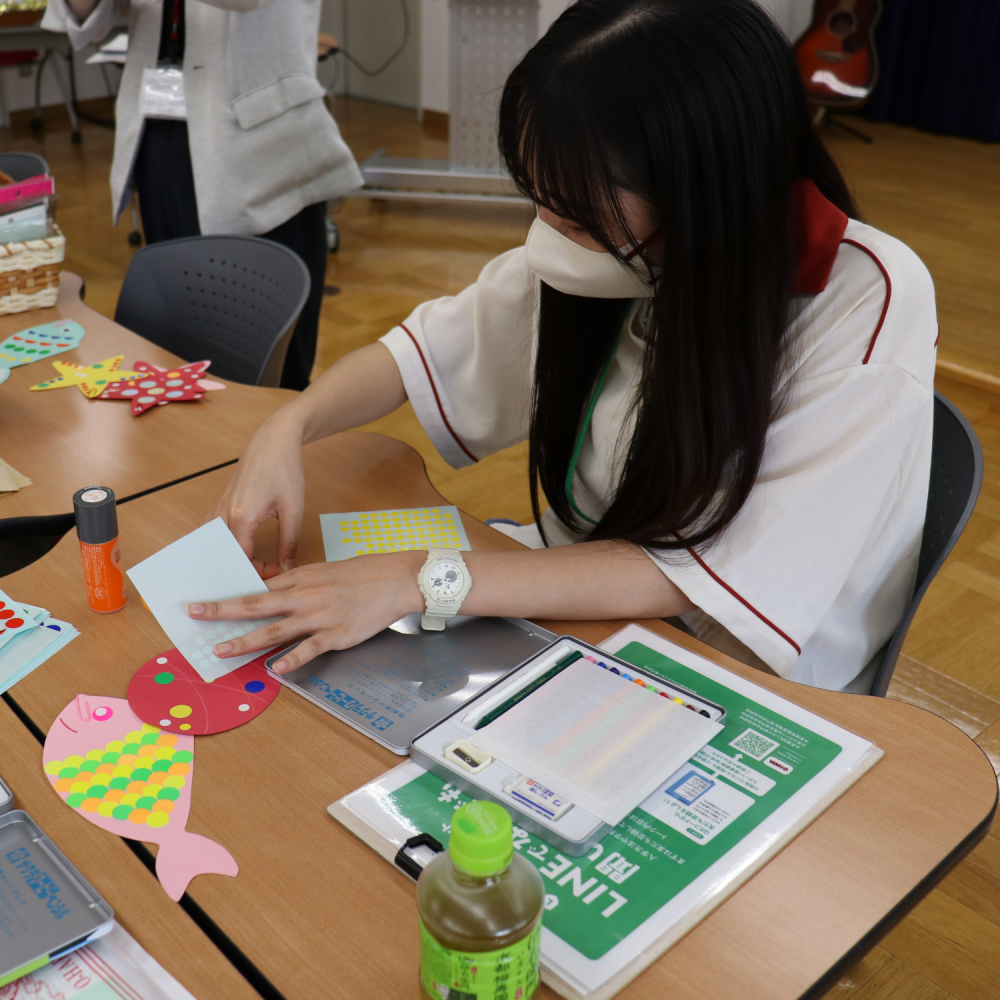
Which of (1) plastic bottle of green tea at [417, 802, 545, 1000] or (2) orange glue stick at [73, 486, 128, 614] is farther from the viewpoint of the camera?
(2) orange glue stick at [73, 486, 128, 614]

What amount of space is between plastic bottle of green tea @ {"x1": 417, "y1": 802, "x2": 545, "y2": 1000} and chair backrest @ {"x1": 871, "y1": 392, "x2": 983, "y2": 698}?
618mm

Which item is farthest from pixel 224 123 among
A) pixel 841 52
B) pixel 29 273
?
pixel 841 52

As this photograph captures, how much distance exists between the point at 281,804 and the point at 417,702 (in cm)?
→ 16

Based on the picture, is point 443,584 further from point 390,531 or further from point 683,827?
point 683,827

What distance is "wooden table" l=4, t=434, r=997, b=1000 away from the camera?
0.65 meters

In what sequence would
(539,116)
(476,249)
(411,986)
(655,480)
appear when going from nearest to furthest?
(411,986)
(539,116)
(655,480)
(476,249)

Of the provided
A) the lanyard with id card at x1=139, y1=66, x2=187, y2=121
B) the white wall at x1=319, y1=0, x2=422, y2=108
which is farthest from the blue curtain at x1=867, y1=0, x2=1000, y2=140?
the lanyard with id card at x1=139, y1=66, x2=187, y2=121

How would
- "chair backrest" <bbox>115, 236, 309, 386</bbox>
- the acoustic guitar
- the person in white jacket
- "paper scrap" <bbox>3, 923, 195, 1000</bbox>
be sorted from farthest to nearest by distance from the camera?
the acoustic guitar → the person in white jacket → "chair backrest" <bbox>115, 236, 309, 386</bbox> → "paper scrap" <bbox>3, 923, 195, 1000</bbox>

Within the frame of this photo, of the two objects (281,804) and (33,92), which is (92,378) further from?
(33,92)

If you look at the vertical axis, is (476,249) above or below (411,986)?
below

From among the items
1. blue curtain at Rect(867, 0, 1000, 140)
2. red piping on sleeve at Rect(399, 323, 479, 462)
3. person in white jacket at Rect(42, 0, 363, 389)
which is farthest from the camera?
blue curtain at Rect(867, 0, 1000, 140)

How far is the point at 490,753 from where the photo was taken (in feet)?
2.62

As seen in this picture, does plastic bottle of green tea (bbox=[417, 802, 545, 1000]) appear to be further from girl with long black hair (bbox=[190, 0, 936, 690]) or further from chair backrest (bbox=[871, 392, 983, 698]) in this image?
chair backrest (bbox=[871, 392, 983, 698])

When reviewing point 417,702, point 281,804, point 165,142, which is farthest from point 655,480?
point 165,142
